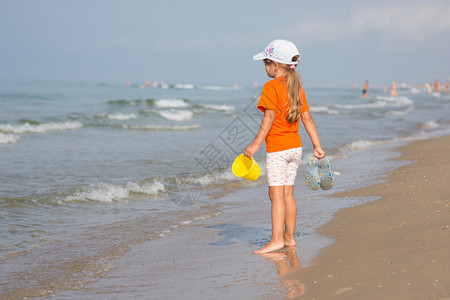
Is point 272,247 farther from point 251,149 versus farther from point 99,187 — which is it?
point 99,187

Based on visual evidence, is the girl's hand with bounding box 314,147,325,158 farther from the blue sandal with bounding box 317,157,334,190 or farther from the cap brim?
the cap brim

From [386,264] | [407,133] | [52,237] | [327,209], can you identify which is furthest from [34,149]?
[407,133]

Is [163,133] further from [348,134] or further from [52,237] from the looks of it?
[52,237]

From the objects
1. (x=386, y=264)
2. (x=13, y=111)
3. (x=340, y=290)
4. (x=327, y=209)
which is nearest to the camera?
(x=340, y=290)

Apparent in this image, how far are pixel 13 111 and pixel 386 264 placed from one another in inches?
820

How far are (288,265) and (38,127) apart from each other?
44.6 ft

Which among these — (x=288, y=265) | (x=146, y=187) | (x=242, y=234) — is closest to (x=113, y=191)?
(x=146, y=187)

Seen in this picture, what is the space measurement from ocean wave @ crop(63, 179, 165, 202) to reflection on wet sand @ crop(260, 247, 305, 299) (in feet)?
11.2

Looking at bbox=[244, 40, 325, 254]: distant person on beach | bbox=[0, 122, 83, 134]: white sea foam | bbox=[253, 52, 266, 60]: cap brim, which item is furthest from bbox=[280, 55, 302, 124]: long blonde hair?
bbox=[0, 122, 83, 134]: white sea foam

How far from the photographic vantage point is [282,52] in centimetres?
396

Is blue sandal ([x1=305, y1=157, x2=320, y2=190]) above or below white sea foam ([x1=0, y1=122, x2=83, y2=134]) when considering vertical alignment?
above

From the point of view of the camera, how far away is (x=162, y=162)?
379 inches

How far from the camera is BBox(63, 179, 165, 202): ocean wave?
21.9 ft

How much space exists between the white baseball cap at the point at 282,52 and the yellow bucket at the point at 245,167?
2.86 feet
